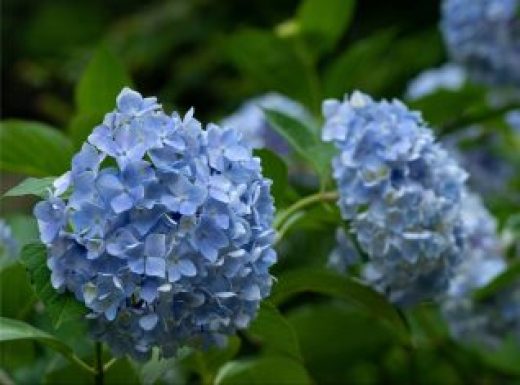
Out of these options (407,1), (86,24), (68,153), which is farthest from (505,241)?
(86,24)

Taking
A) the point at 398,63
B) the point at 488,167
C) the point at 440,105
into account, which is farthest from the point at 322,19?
the point at 398,63

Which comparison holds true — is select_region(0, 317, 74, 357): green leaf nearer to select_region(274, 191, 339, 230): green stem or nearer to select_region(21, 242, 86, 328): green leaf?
select_region(21, 242, 86, 328): green leaf

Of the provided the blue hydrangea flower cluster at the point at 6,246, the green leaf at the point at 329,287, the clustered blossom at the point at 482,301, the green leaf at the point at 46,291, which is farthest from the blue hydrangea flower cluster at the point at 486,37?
the green leaf at the point at 46,291

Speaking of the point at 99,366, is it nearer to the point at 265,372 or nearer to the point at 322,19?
the point at 265,372

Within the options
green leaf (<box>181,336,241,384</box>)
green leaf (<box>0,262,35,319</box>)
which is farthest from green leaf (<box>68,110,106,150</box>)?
green leaf (<box>181,336,241,384</box>)

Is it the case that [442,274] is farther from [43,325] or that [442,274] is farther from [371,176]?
[43,325]
